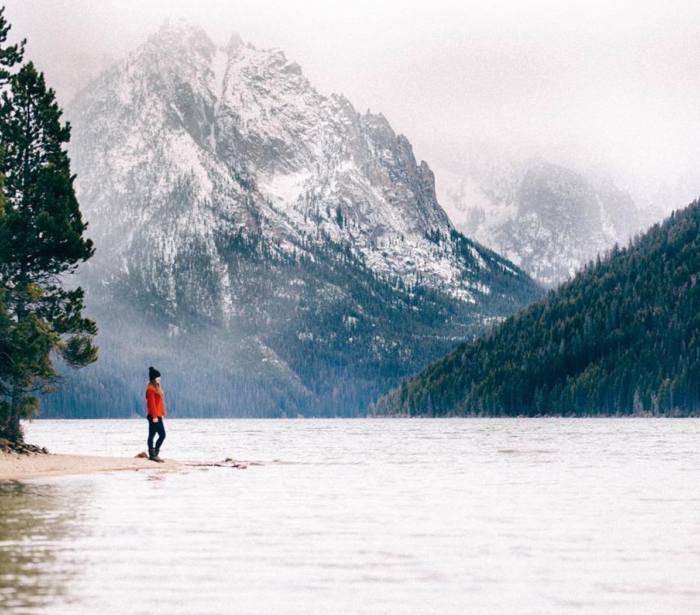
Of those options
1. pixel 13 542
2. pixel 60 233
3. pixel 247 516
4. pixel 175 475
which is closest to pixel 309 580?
pixel 13 542

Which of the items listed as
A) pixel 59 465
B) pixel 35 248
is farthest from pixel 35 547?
pixel 35 248

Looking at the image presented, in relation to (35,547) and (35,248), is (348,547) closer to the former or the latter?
(35,547)

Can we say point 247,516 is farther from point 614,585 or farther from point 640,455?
point 640,455

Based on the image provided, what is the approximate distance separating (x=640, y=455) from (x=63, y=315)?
3373 centimetres

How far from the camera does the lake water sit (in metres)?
17.7

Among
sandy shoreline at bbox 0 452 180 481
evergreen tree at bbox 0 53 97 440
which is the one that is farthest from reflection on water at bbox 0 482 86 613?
evergreen tree at bbox 0 53 97 440

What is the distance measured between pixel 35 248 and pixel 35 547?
3998 centimetres

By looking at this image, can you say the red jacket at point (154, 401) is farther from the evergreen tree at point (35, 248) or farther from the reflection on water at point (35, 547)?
the reflection on water at point (35, 547)

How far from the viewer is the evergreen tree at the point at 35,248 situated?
57188mm

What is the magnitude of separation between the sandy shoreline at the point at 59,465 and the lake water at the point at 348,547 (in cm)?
351

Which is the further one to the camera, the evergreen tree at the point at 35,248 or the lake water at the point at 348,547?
the evergreen tree at the point at 35,248

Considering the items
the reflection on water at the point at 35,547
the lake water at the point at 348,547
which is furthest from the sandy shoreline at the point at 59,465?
the reflection on water at the point at 35,547

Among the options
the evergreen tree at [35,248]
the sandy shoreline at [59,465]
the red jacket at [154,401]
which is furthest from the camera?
the evergreen tree at [35,248]

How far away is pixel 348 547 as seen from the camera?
2392 centimetres
